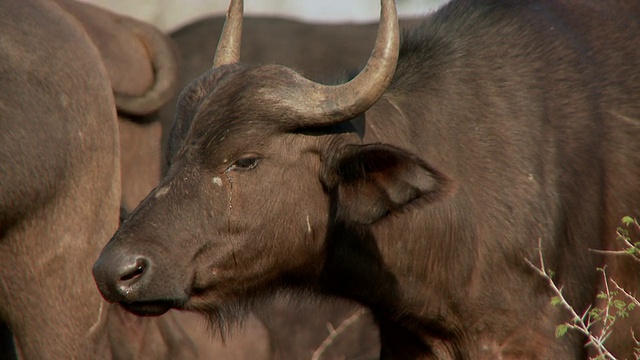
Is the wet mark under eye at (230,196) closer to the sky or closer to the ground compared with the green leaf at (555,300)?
closer to the sky

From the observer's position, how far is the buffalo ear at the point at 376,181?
526 centimetres

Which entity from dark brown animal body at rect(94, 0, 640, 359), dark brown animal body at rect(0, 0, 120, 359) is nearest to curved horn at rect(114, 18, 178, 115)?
dark brown animal body at rect(0, 0, 120, 359)

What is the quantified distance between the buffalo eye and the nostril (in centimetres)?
62

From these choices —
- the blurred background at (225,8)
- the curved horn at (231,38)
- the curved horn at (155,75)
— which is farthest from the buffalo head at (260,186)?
the blurred background at (225,8)

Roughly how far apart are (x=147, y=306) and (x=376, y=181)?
1193mm

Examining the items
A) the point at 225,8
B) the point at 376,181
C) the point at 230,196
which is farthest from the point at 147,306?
the point at 225,8

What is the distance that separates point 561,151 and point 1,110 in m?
3.04

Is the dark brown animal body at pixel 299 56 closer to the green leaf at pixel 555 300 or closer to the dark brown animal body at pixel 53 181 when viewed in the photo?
the dark brown animal body at pixel 53 181

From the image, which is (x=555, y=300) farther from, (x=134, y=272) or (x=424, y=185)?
(x=134, y=272)

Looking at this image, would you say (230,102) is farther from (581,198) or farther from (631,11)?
(631,11)

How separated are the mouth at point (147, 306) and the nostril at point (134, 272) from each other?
14cm

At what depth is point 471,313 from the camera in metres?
5.68

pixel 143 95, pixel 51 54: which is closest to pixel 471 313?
pixel 51 54

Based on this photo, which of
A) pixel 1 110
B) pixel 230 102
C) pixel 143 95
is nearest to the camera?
pixel 230 102
